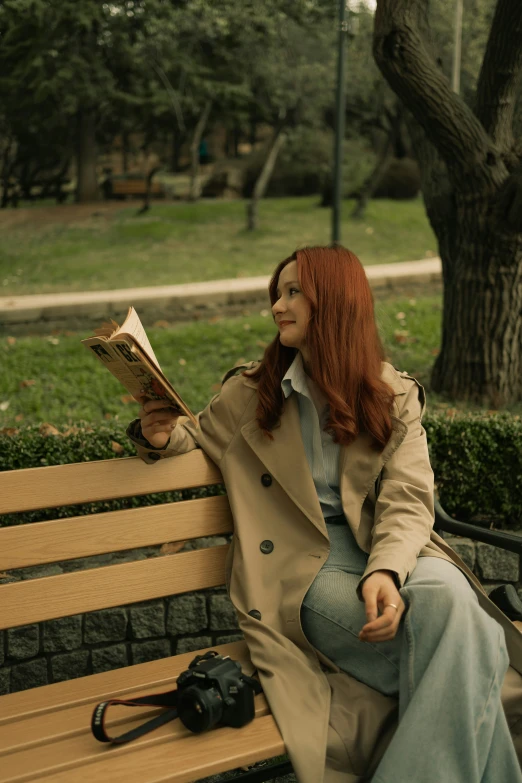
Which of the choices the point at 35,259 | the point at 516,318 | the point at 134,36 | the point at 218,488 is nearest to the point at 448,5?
the point at 134,36

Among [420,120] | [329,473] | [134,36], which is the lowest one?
[329,473]

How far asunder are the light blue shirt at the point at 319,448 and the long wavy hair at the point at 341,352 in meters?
0.05

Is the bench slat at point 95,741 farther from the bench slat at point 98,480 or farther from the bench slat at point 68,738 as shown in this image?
the bench slat at point 98,480

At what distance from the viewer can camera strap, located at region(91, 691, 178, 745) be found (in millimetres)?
2201

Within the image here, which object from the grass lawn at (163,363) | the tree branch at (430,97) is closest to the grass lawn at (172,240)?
the grass lawn at (163,363)

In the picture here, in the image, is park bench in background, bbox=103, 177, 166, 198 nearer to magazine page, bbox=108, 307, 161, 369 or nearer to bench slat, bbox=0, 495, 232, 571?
bench slat, bbox=0, 495, 232, 571

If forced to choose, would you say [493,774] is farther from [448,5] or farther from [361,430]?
[448,5]

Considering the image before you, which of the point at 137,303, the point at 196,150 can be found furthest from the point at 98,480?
the point at 196,150

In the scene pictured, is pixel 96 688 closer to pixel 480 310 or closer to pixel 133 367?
pixel 133 367

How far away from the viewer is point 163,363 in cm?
738

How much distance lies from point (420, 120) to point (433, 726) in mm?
3708

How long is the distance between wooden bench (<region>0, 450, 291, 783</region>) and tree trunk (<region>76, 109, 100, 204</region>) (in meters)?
19.5

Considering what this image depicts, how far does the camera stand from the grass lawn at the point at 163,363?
19.5ft

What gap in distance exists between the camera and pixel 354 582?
2600mm
